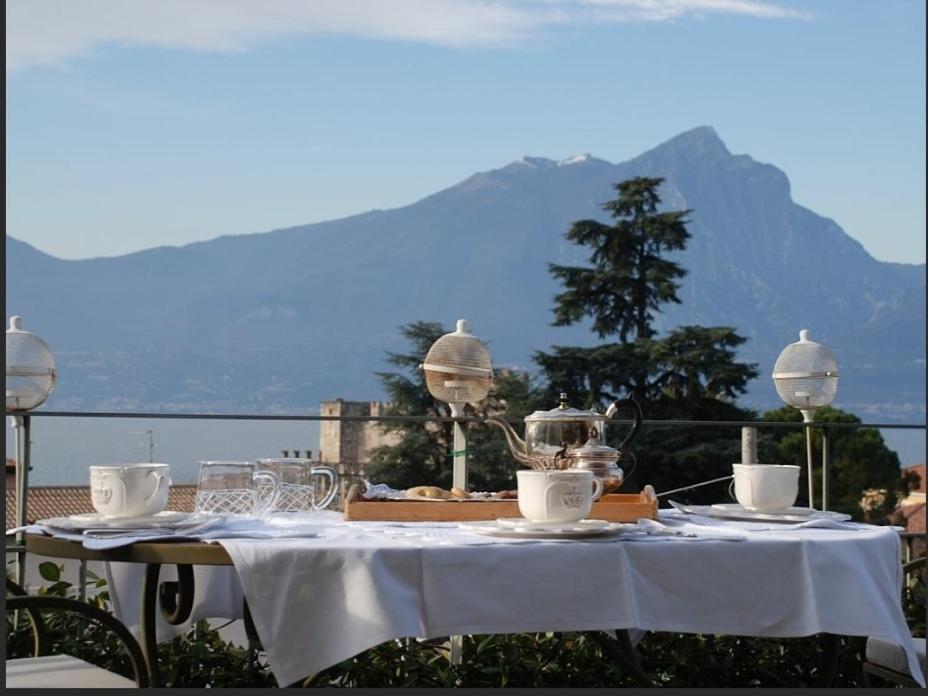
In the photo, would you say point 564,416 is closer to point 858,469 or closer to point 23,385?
point 23,385

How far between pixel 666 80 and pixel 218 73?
2063cm

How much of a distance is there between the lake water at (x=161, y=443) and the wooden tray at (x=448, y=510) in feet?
131

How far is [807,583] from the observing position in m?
1.78

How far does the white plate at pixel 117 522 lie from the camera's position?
6.02 feet

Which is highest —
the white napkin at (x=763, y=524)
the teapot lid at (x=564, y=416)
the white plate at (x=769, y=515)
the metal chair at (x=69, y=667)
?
the teapot lid at (x=564, y=416)

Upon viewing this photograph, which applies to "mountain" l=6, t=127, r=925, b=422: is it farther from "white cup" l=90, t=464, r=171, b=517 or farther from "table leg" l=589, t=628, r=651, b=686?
"white cup" l=90, t=464, r=171, b=517

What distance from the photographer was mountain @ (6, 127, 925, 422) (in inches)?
2373

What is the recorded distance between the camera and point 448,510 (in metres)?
2.05

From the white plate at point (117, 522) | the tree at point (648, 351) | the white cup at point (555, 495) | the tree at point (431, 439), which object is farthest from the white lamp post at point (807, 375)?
the tree at point (431, 439)

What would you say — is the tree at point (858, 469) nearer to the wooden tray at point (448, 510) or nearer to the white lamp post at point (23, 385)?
the white lamp post at point (23, 385)

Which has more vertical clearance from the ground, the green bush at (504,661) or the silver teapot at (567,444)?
the silver teapot at (567,444)

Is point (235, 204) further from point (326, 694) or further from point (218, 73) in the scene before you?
point (326, 694)

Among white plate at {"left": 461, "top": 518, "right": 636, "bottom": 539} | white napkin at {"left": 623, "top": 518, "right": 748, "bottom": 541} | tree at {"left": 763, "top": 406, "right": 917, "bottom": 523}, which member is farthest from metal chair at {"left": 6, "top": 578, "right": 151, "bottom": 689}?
tree at {"left": 763, "top": 406, "right": 917, "bottom": 523}

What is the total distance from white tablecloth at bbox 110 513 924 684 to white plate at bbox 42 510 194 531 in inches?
7.5
